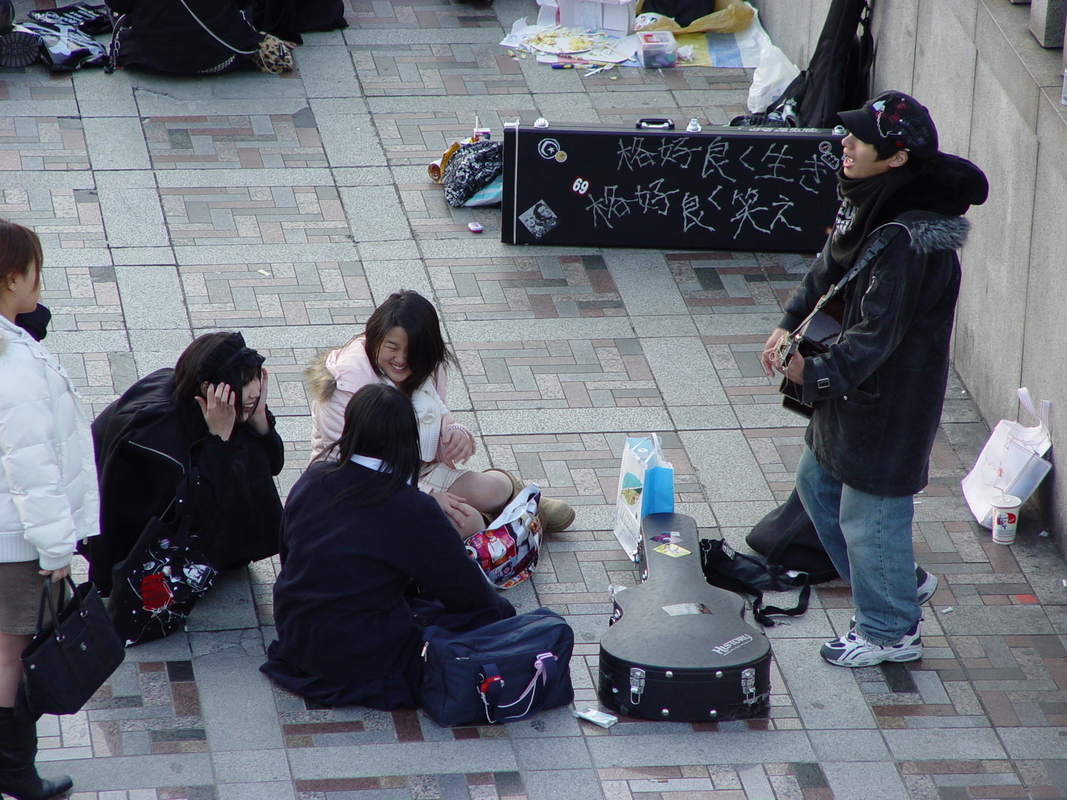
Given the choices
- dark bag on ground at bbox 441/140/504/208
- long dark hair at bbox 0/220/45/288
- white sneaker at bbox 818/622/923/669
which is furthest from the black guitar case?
dark bag on ground at bbox 441/140/504/208

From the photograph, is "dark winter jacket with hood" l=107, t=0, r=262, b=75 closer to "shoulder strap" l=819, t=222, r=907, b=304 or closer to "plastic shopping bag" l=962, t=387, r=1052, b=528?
"plastic shopping bag" l=962, t=387, r=1052, b=528

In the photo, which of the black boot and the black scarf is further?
the black scarf

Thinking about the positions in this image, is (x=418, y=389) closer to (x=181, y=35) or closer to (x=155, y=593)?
(x=155, y=593)

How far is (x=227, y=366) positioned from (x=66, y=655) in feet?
3.99

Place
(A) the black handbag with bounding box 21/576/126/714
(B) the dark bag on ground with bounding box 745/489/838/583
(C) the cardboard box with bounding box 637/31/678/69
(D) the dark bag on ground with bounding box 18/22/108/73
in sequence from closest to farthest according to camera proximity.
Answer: (A) the black handbag with bounding box 21/576/126/714, (B) the dark bag on ground with bounding box 745/489/838/583, (D) the dark bag on ground with bounding box 18/22/108/73, (C) the cardboard box with bounding box 637/31/678/69

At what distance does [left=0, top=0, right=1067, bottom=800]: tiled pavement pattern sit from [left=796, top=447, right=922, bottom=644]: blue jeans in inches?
8.6

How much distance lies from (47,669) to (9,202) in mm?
4707

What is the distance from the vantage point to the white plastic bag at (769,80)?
30.3ft

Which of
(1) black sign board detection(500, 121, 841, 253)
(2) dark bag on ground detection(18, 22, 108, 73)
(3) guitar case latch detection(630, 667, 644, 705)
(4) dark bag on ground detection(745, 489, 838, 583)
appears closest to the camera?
(3) guitar case latch detection(630, 667, 644, 705)

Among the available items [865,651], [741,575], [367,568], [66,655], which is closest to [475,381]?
[741,575]

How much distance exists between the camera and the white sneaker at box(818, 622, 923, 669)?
490 centimetres

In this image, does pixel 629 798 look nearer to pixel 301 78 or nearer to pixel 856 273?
pixel 856 273

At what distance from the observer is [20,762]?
4012 millimetres

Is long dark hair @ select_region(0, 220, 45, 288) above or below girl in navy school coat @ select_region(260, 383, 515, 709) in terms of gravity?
above
